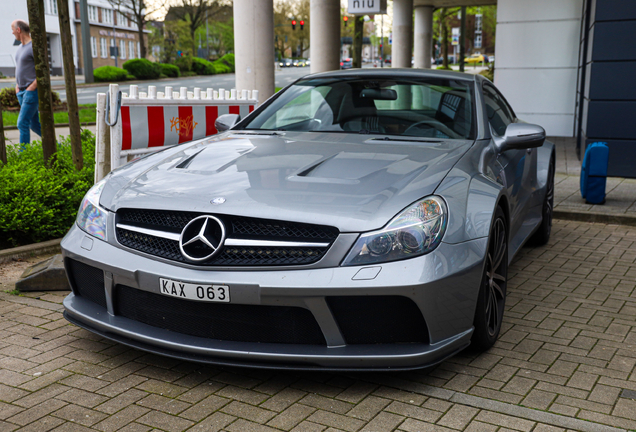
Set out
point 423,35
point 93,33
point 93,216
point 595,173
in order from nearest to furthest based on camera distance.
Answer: point 93,216, point 595,173, point 423,35, point 93,33

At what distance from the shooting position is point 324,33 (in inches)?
727

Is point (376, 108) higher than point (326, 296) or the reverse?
higher

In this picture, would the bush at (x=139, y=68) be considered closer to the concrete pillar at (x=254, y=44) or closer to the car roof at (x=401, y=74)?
the concrete pillar at (x=254, y=44)

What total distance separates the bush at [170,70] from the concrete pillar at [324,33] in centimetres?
2923

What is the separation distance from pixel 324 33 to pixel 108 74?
80.9ft

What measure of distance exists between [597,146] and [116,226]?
6.03 m

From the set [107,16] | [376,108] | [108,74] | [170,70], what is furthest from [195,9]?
[376,108]

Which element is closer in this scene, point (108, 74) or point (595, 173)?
point (595, 173)

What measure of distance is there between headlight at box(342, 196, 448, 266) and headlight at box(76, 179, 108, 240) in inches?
50.6

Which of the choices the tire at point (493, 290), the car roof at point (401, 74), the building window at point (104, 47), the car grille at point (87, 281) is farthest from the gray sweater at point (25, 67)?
the building window at point (104, 47)

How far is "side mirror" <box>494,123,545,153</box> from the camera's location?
4.16 meters

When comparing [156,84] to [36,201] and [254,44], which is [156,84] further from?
[36,201]

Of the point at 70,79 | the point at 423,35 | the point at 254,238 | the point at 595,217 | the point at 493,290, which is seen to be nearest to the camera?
the point at 254,238

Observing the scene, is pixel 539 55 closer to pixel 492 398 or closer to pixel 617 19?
pixel 617 19
